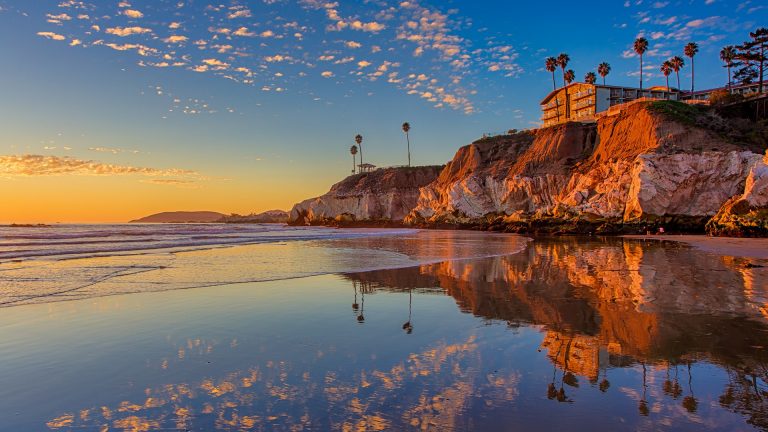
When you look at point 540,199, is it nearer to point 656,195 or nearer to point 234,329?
point 656,195

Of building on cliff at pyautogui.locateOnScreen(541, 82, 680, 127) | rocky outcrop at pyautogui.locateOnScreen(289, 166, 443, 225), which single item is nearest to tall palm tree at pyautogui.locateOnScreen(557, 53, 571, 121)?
building on cliff at pyautogui.locateOnScreen(541, 82, 680, 127)

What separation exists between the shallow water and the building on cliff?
71261 millimetres

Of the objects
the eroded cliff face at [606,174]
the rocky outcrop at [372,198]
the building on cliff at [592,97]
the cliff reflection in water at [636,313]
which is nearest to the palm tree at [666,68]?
the building on cliff at [592,97]

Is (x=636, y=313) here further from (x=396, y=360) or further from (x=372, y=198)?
(x=372, y=198)

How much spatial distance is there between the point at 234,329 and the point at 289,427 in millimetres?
4110

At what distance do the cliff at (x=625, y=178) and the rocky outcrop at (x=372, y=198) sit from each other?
66.7ft

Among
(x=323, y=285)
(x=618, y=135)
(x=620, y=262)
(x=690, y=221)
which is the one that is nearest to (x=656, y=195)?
(x=690, y=221)

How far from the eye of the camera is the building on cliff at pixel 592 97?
75.9m

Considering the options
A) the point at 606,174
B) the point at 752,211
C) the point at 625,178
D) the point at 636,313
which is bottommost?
the point at 636,313

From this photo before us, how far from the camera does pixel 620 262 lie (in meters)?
16.8

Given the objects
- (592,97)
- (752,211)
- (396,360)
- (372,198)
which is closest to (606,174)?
(752,211)

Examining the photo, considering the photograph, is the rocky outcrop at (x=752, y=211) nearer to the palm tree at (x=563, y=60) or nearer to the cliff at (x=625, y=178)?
the cliff at (x=625, y=178)

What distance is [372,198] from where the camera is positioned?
328 ft

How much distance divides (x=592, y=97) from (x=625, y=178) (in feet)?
133
